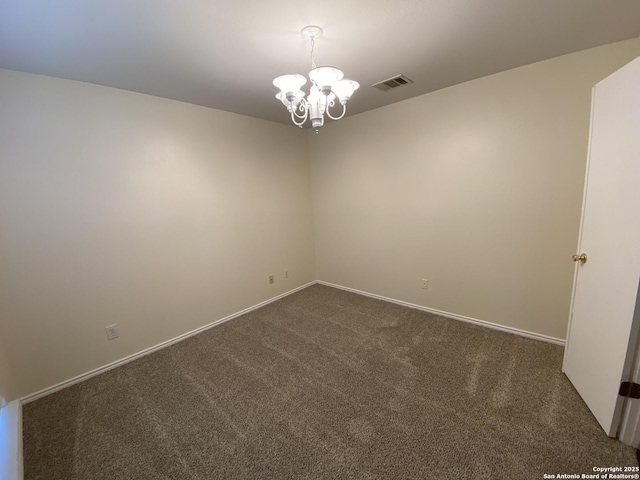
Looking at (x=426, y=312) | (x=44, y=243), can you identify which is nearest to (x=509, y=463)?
(x=426, y=312)

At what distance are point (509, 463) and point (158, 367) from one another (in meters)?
2.54

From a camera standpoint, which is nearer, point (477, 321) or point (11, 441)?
point (11, 441)

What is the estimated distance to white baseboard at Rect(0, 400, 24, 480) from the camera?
1.28 metres

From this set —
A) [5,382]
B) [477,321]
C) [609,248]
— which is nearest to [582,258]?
[609,248]

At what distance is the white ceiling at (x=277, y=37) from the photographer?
4.37 ft

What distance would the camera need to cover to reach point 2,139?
69.1 inches

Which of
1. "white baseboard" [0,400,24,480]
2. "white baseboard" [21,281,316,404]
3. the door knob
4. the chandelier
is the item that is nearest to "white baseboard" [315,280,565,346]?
the door knob

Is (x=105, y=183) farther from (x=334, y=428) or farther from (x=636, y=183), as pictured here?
(x=636, y=183)

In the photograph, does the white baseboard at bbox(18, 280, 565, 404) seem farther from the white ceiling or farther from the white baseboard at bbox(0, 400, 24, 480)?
the white ceiling

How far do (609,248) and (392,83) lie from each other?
76.0 inches

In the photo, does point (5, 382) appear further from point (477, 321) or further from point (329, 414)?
point (477, 321)

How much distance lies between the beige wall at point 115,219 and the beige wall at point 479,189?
135 cm

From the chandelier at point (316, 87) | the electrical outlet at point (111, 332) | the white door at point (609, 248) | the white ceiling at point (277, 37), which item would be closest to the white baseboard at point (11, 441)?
the electrical outlet at point (111, 332)

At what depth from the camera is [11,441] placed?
1496 mm
